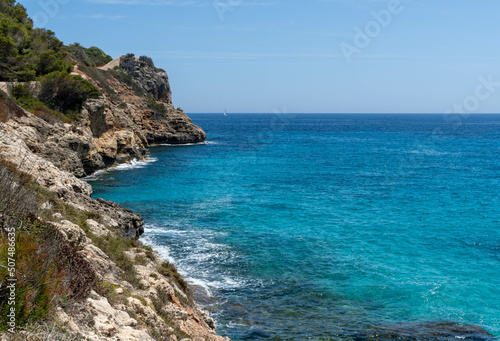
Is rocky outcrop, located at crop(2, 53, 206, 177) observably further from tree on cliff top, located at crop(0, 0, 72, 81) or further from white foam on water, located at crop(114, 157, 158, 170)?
tree on cliff top, located at crop(0, 0, 72, 81)

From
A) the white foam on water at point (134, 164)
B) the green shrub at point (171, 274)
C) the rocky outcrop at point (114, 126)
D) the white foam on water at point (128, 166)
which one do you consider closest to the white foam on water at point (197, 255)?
the green shrub at point (171, 274)

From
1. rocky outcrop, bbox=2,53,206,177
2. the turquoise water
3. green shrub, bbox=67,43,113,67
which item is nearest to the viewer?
the turquoise water

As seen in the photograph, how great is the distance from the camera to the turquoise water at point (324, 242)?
52.3ft

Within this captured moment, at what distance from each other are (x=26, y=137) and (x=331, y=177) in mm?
29502

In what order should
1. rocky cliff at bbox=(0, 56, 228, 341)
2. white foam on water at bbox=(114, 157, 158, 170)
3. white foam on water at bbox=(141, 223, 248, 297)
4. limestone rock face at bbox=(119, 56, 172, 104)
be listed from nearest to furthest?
1. rocky cliff at bbox=(0, 56, 228, 341)
2. white foam on water at bbox=(141, 223, 248, 297)
3. white foam on water at bbox=(114, 157, 158, 170)
4. limestone rock face at bbox=(119, 56, 172, 104)

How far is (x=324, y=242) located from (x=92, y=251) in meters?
15.3

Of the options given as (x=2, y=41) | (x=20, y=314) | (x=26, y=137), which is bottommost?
(x=20, y=314)

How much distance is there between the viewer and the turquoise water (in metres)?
15.9

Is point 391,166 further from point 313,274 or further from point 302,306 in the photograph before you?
point 302,306

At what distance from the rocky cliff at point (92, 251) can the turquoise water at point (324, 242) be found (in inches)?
A: 118

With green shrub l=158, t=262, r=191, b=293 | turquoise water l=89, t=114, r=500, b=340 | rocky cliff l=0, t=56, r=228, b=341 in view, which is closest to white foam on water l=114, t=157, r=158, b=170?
turquoise water l=89, t=114, r=500, b=340

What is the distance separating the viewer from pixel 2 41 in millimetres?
36281

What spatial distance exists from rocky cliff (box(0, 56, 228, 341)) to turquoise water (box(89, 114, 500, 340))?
9.86ft

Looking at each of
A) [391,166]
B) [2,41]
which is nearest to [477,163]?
[391,166]
